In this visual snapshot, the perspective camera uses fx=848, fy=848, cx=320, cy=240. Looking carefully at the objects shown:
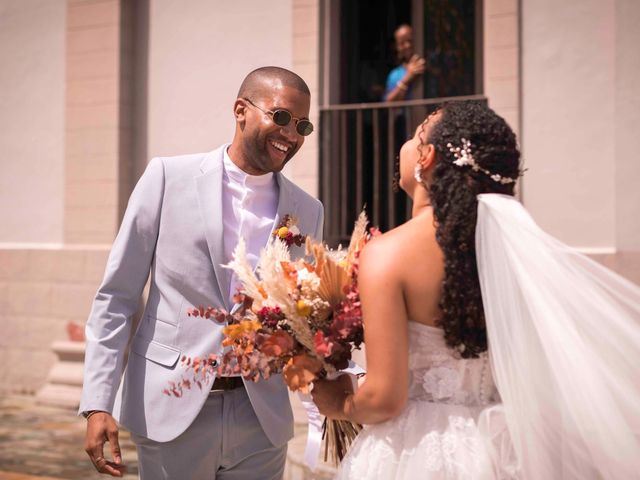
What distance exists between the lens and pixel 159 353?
292 cm

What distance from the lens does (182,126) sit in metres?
8.21

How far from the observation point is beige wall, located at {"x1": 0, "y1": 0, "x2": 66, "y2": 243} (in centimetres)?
882

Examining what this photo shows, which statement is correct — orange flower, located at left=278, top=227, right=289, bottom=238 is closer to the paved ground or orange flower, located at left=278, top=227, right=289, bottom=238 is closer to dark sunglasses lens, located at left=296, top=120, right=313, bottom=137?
dark sunglasses lens, located at left=296, top=120, right=313, bottom=137

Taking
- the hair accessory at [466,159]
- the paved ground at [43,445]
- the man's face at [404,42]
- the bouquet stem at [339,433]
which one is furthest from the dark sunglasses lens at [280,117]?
the man's face at [404,42]

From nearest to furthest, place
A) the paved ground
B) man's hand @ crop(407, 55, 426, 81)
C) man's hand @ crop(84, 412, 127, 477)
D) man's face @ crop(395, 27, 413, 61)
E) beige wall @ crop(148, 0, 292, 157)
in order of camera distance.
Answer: man's hand @ crop(84, 412, 127, 477)
the paved ground
man's hand @ crop(407, 55, 426, 81)
man's face @ crop(395, 27, 413, 61)
beige wall @ crop(148, 0, 292, 157)

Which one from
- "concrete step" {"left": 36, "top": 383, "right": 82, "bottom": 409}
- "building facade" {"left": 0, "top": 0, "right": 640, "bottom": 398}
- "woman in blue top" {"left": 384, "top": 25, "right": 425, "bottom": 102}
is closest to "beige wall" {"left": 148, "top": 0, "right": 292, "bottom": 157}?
"building facade" {"left": 0, "top": 0, "right": 640, "bottom": 398}

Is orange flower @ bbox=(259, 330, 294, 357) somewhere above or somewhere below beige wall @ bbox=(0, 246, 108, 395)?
above

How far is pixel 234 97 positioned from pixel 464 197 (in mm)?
6058

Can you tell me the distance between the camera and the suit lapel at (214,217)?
2.93 m

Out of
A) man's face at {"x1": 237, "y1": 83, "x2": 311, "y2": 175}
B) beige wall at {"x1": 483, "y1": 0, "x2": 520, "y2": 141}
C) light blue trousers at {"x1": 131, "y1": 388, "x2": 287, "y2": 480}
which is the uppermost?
beige wall at {"x1": 483, "y1": 0, "x2": 520, "y2": 141}

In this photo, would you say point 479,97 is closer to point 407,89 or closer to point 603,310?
point 407,89

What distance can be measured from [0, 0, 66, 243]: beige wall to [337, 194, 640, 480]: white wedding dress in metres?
7.07

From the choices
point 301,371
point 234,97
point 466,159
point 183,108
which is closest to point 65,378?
point 183,108

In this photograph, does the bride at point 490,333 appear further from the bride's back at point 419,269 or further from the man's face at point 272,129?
the man's face at point 272,129
